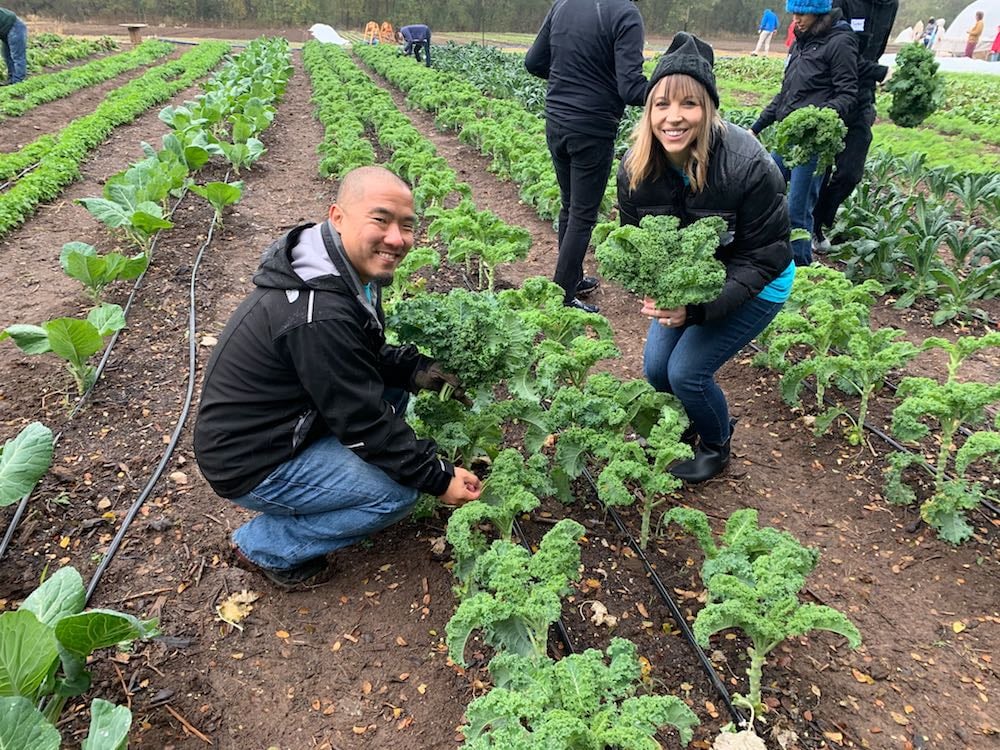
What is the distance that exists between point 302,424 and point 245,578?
0.99m

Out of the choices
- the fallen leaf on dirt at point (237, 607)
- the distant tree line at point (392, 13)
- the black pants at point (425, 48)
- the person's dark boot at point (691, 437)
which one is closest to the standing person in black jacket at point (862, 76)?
the person's dark boot at point (691, 437)

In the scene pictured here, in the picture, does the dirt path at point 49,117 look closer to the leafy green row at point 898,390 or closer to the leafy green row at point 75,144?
the leafy green row at point 75,144

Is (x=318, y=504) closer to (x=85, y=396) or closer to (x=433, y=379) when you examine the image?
(x=433, y=379)

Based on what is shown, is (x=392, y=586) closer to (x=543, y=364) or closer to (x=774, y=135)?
(x=543, y=364)

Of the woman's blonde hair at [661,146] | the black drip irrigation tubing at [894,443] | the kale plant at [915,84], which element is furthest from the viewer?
the kale plant at [915,84]

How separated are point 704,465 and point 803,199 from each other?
3.60 meters

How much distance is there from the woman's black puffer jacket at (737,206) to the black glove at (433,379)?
123cm

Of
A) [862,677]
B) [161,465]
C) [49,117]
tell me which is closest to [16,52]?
[49,117]

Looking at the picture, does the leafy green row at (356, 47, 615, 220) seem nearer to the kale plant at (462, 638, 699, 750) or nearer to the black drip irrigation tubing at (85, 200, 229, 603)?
the black drip irrigation tubing at (85, 200, 229, 603)

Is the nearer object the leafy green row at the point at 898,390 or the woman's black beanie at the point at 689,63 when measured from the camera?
the woman's black beanie at the point at 689,63

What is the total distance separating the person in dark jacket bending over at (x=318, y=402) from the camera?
2652 mm

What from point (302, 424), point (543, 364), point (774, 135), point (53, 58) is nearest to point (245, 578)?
point (302, 424)

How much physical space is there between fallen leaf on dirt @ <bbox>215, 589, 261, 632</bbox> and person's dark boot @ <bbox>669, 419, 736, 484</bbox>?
2450mm

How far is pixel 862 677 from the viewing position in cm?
291
